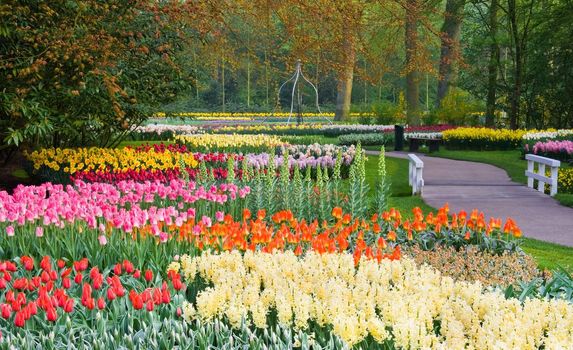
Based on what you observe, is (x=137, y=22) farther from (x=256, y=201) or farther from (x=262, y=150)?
(x=256, y=201)

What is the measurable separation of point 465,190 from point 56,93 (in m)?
7.43

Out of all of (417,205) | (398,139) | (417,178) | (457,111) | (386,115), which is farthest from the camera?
(386,115)

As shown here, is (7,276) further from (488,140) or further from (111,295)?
(488,140)

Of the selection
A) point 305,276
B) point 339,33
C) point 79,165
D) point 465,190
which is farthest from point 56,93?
point 305,276

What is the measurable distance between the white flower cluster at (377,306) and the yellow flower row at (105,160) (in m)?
7.56

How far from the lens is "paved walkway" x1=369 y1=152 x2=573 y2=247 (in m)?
10.0

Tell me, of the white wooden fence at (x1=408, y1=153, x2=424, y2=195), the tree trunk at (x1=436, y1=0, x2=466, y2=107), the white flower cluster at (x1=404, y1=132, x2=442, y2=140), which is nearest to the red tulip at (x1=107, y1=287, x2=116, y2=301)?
the white wooden fence at (x1=408, y1=153, x2=424, y2=195)

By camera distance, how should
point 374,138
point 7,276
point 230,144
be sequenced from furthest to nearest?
point 374,138 → point 230,144 → point 7,276

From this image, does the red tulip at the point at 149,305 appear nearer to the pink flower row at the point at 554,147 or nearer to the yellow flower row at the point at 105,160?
the yellow flower row at the point at 105,160

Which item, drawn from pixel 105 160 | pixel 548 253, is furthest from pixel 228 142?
pixel 548 253

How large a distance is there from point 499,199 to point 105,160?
6.79 metres

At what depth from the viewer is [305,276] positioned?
16.0 feet

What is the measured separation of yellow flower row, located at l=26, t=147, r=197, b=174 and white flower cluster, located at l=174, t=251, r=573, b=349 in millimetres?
7561

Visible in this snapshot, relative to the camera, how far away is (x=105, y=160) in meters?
12.9
